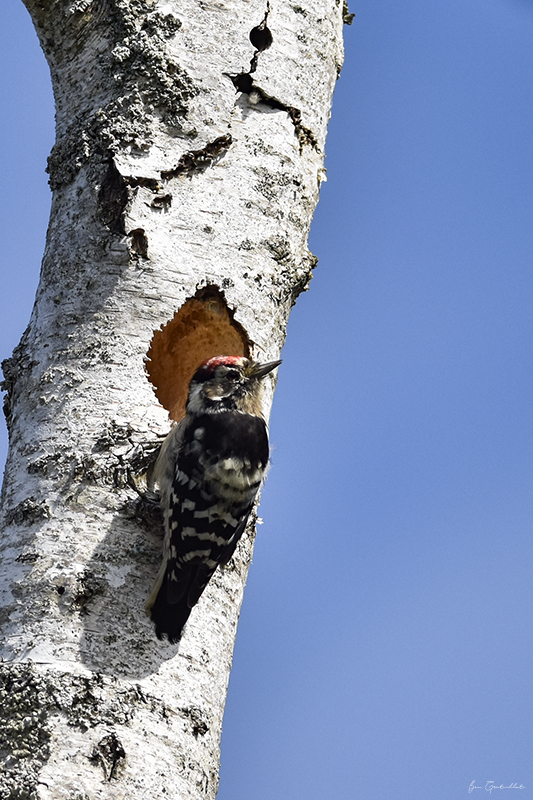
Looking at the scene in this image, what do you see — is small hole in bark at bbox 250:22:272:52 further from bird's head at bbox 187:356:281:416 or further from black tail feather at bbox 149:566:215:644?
black tail feather at bbox 149:566:215:644

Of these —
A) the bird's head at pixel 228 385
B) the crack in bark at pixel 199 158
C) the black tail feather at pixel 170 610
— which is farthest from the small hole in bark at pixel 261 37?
the black tail feather at pixel 170 610

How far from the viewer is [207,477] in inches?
125

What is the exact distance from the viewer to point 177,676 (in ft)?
8.66

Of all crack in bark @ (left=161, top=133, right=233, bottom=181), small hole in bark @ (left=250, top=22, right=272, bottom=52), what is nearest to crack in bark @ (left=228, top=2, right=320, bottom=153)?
small hole in bark @ (left=250, top=22, right=272, bottom=52)

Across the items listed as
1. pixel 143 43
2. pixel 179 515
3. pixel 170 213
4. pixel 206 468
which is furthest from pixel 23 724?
pixel 143 43

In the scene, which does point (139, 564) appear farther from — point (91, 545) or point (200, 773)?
point (200, 773)

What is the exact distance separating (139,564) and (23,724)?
22.4 inches

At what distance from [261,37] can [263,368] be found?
4.65 ft

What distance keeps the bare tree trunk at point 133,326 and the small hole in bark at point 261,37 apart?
0.8 inches

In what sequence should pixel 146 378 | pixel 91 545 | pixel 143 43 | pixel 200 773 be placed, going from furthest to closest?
1. pixel 143 43
2. pixel 146 378
3. pixel 91 545
4. pixel 200 773

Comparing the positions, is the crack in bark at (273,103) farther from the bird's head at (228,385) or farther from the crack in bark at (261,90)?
the bird's head at (228,385)

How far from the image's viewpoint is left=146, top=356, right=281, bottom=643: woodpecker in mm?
2691

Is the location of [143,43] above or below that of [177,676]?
above

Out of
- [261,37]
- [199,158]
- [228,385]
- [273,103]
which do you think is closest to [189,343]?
[228,385]
